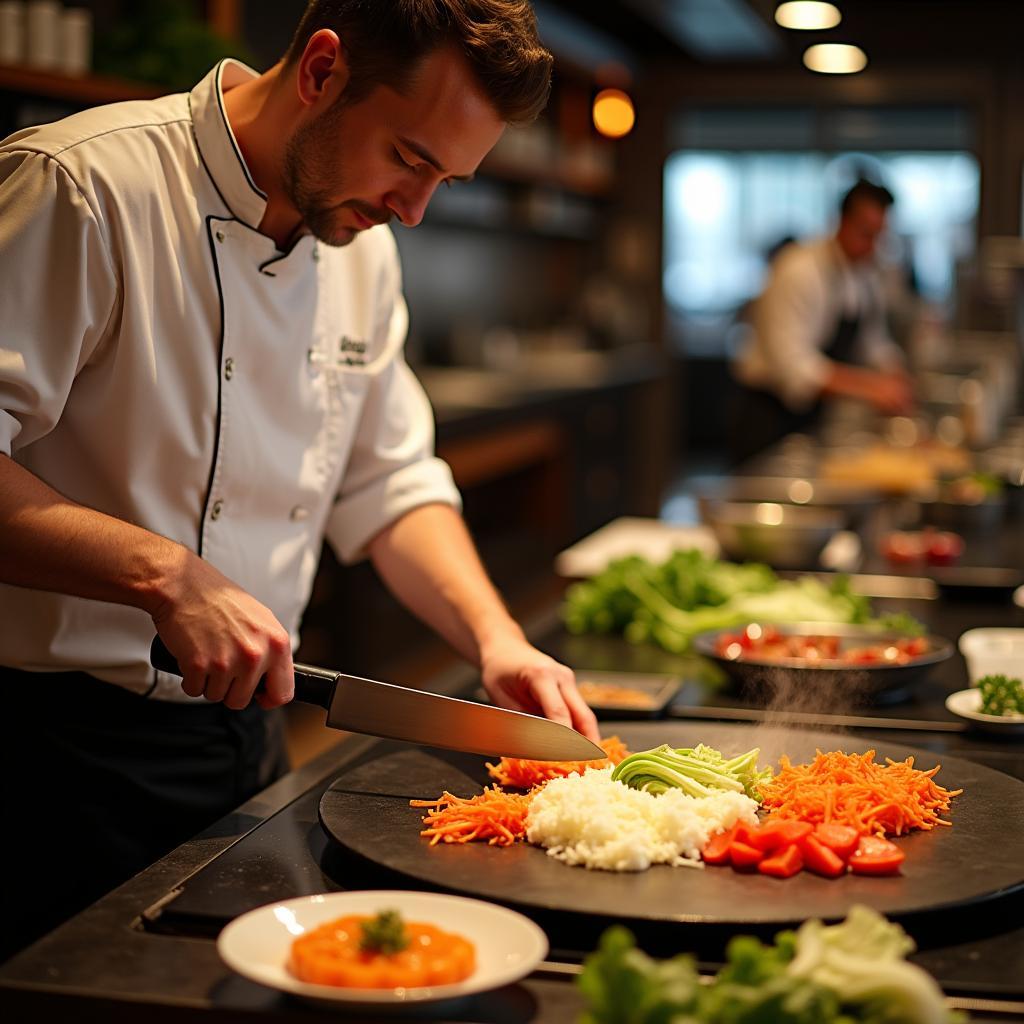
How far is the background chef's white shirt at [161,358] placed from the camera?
1.59 m

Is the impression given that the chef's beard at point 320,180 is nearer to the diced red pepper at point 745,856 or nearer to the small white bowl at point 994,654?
the diced red pepper at point 745,856

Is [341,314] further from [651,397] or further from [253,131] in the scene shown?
[651,397]

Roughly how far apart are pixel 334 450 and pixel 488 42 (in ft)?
2.04

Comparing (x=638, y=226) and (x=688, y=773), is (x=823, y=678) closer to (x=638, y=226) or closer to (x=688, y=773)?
(x=688, y=773)

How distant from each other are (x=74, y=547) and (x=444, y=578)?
60 centimetres

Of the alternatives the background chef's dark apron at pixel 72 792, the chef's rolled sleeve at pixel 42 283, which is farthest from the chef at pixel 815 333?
the chef's rolled sleeve at pixel 42 283

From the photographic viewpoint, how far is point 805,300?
643 centimetres

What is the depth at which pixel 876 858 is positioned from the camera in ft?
4.07

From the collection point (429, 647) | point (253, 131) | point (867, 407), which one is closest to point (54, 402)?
point (253, 131)

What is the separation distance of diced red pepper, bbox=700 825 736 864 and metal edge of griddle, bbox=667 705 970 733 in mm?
578

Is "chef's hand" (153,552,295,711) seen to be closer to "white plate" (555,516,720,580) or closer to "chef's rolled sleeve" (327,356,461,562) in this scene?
"chef's rolled sleeve" (327,356,461,562)

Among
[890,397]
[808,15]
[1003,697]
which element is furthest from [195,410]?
[890,397]

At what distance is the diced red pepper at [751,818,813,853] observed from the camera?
1.26 metres

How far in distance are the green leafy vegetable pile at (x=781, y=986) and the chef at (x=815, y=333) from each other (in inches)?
203
